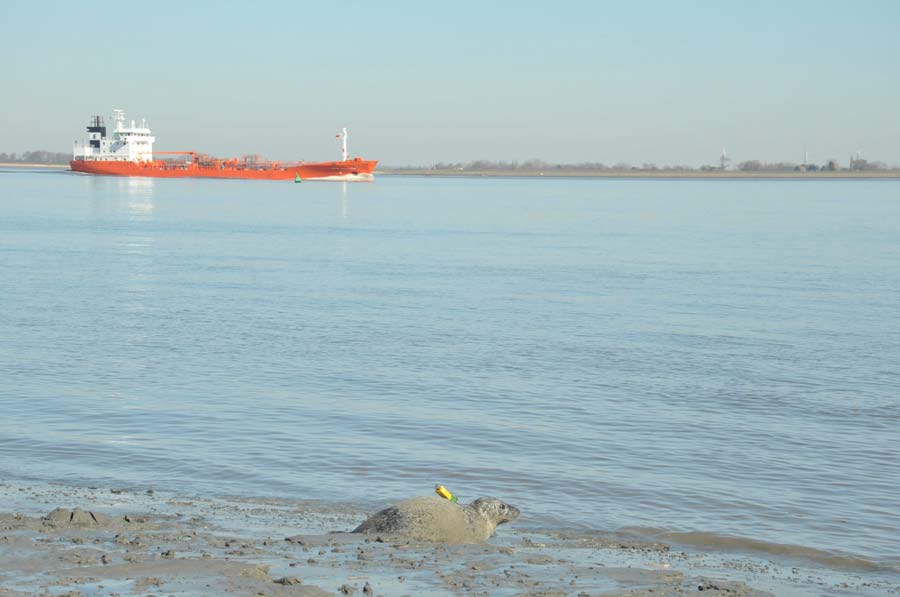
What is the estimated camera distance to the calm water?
11969 mm

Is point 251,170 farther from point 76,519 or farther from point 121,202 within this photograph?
point 76,519

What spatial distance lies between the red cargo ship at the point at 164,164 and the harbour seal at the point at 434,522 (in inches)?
6032

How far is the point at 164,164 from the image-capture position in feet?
532

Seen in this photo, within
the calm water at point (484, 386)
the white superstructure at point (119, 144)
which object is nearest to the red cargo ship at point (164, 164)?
the white superstructure at point (119, 144)

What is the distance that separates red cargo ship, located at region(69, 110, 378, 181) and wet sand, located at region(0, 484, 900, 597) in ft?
500

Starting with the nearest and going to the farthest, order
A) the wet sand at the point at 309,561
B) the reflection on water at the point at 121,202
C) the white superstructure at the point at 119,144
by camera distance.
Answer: the wet sand at the point at 309,561 < the reflection on water at the point at 121,202 < the white superstructure at the point at 119,144

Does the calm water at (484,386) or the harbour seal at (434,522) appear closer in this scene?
the harbour seal at (434,522)

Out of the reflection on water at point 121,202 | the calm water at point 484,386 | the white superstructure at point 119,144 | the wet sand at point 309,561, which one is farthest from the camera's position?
the white superstructure at point 119,144

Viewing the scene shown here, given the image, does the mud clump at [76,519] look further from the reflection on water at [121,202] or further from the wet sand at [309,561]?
the reflection on water at [121,202]

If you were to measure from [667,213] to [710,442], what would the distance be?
75787 millimetres

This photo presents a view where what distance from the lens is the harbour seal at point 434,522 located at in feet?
30.9

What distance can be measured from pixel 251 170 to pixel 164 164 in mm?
13709

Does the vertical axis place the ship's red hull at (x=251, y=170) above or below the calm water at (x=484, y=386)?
above

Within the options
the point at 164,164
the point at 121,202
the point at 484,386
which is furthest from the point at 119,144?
the point at 484,386
